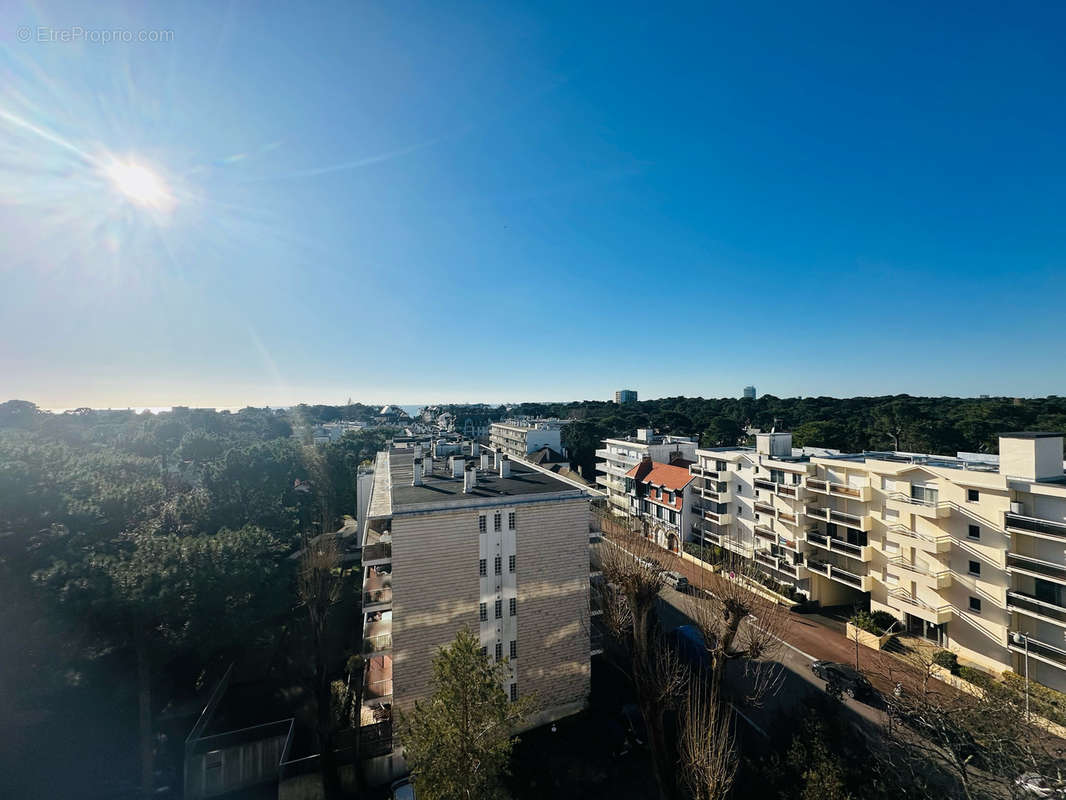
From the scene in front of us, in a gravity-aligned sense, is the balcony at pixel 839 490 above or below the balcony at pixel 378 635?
above

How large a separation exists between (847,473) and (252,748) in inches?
1465

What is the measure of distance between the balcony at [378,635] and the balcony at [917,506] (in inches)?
1144

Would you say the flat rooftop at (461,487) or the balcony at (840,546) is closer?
Answer: the flat rooftop at (461,487)

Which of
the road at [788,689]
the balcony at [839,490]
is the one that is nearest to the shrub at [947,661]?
the road at [788,689]

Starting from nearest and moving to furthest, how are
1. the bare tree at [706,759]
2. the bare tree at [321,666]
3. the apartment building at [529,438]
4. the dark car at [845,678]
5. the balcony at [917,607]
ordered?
1. the bare tree at [706,759]
2. the bare tree at [321,666]
3. the dark car at [845,678]
4. the balcony at [917,607]
5. the apartment building at [529,438]

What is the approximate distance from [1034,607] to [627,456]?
3526cm

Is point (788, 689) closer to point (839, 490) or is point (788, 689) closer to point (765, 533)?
point (839, 490)

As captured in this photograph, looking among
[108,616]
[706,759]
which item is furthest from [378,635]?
[706,759]

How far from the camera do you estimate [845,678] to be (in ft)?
72.4

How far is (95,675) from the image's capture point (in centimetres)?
1917

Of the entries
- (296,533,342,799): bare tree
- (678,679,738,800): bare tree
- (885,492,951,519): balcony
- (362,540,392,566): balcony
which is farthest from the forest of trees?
(885,492,951,519): balcony

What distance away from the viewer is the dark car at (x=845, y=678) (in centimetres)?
2131

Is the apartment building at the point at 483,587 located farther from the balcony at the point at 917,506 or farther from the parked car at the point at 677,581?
the balcony at the point at 917,506

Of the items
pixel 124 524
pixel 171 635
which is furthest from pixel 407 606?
pixel 124 524
